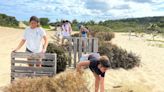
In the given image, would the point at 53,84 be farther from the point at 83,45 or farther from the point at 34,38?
the point at 83,45

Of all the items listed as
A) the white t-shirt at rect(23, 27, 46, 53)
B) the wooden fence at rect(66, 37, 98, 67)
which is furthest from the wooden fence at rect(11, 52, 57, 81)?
the wooden fence at rect(66, 37, 98, 67)

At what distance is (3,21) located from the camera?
217ft

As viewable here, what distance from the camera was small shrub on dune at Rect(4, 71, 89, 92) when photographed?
26.2ft

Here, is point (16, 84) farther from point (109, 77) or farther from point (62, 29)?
point (62, 29)

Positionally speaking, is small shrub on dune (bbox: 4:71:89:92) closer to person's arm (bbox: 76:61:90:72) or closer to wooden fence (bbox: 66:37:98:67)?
person's arm (bbox: 76:61:90:72)

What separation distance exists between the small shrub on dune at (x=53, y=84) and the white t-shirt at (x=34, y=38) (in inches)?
77.5

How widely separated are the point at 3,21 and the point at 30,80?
58.9 m

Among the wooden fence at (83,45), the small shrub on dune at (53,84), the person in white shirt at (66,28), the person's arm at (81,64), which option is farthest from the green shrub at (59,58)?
the person in white shirt at (66,28)

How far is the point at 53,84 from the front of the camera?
803 cm

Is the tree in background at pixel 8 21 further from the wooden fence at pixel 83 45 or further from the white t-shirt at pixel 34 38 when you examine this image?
the white t-shirt at pixel 34 38

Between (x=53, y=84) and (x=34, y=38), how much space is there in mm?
2336

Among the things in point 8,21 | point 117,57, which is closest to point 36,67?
point 117,57

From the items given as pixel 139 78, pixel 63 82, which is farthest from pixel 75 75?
pixel 139 78

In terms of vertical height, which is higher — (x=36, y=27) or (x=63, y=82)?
(x=36, y=27)
